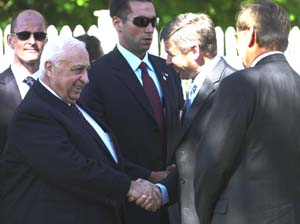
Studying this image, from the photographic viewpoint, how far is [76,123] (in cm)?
673

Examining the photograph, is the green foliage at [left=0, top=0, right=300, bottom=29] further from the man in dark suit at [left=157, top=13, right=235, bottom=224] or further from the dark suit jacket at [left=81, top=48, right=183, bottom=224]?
the man in dark suit at [left=157, top=13, right=235, bottom=224]

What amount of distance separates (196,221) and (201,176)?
958 mm

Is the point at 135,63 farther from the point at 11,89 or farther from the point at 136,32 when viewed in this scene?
the point at 11,89

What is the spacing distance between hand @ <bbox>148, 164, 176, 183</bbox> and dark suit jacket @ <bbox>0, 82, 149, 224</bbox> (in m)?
0.81

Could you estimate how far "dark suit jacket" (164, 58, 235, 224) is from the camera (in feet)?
22.3

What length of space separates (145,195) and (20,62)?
2003 mm

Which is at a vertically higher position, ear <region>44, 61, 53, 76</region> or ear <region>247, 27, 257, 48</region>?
ear <region>247, 27, 257, 48</region>

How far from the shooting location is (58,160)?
651 centimetres

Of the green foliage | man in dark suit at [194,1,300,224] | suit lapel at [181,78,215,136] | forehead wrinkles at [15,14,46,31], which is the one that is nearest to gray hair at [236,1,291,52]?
man in dark suit at [194,1,300,224]

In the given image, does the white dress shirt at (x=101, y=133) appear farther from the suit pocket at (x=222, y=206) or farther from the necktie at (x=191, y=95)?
the suit pocket at (x=222, y=206)

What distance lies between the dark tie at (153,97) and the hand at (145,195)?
2.79ft

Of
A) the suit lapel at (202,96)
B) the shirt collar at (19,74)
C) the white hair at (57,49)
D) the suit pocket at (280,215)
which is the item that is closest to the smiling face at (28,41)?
the shirt collar at (19,74)

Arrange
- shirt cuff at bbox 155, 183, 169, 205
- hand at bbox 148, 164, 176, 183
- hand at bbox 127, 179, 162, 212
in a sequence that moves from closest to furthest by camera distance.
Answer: hand at bbox 127, 179, 162, 212, shirt cuff at bbox 155, 183, 169, 205, hand at bbox 148, 164, 176, 183

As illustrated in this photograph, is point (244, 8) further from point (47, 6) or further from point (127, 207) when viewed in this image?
point (47, 6)
